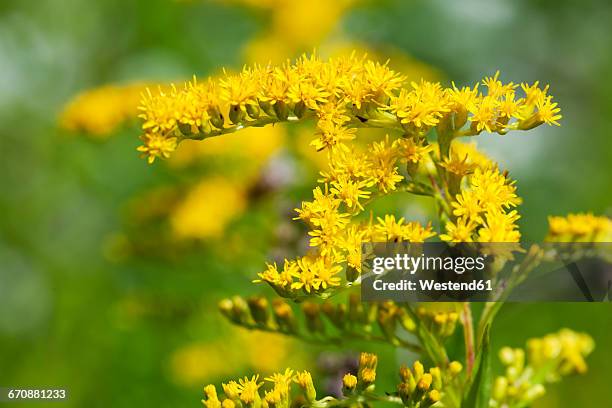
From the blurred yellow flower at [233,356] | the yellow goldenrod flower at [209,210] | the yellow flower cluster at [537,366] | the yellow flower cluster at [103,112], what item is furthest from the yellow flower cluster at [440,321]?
the yellow flower cluster at [103,112]

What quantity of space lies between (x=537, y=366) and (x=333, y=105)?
629 millimetres

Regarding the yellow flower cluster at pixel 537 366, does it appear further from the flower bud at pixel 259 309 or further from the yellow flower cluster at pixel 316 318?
the flower bud at pixel 259 309

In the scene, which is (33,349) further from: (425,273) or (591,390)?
(425,273)

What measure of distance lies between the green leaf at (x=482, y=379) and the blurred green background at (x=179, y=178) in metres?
1.18

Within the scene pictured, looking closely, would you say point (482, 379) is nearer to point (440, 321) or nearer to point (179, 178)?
point (440, 321)

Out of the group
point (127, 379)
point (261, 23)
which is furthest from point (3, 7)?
point (127, 379)

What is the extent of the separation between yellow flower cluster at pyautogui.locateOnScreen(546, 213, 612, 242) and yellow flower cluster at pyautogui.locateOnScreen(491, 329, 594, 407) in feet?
0.72

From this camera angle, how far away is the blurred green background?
3.20m

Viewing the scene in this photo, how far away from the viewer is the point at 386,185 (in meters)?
1.40

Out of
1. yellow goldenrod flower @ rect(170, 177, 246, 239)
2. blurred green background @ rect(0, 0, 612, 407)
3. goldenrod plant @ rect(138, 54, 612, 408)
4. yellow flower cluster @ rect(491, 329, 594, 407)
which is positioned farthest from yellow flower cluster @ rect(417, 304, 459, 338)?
yellow goldenrod flower @ rect(170, 177, 246, 239)

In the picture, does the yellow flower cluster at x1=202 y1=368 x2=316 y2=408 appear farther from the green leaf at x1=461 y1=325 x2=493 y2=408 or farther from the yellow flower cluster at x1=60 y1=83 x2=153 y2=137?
the yellow flower cluster at x1=60 y1=83 x2=153 y2=137

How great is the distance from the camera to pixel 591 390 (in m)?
3.37

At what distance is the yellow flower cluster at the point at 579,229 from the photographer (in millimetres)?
1509

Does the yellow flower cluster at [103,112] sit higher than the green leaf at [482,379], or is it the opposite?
the yellow flower cluster at [103,112]
